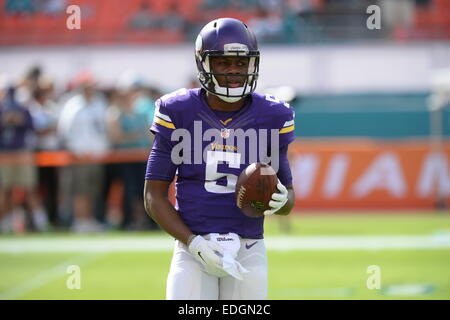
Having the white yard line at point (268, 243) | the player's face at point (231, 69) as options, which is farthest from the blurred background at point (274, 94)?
the player's face at point (231, 69)

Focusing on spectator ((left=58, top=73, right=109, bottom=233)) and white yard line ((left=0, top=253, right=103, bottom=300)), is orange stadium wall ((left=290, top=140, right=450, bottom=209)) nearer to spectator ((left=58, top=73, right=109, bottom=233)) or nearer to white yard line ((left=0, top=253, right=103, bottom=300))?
spectator ((left=58, top=73, right=109, bottom=233))

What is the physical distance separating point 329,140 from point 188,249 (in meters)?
12.0

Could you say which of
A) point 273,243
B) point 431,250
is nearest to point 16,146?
point 273,243

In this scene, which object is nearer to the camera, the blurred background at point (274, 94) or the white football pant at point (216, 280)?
the white football pant at point (216, 280)

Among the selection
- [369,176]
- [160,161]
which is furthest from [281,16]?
[160,161]

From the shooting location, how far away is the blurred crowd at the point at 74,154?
1142cm

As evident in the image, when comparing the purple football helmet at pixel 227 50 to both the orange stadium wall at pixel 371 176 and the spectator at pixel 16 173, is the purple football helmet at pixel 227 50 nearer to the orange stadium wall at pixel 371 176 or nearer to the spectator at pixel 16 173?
the spectator at pixel 16 173

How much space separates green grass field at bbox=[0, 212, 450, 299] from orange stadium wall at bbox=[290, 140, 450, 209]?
122 cm

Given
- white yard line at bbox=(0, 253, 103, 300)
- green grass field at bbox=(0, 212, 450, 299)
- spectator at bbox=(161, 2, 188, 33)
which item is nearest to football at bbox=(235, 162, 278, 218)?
green grass field at bbox=(0, 212, 450, 299)

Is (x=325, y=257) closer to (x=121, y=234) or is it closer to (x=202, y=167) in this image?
(x=121, y=234)

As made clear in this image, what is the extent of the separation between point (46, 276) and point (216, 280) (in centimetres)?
446

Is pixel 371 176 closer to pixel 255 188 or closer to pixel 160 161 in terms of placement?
pixel 160 161

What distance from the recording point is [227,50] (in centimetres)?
385

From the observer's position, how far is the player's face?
152 inches
